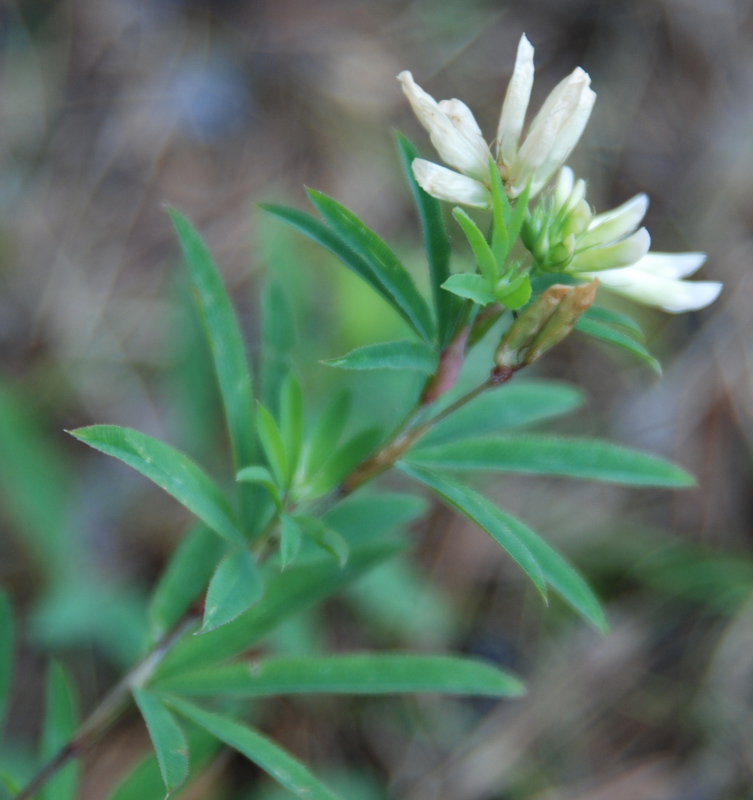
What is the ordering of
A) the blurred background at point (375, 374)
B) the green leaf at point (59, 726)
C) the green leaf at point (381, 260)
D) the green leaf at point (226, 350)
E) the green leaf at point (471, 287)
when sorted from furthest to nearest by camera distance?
the blurred background at point (375, 374) → the green leaf at point (59, 726) → the green leaf at point (226, 350) → the green leaf at point (381, 260) → the green leaf at point (471, 287)

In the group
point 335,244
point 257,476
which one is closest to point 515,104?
point 335,244

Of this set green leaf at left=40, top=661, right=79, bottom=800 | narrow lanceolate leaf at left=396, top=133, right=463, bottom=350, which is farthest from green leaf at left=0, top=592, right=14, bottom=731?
narrow lanceolate leaf at left=396, top=133, right=463, bottom=350

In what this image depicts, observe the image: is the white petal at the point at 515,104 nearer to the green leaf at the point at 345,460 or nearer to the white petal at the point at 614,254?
the white petal at the point at 614,254

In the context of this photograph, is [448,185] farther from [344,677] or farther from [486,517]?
[344,677]

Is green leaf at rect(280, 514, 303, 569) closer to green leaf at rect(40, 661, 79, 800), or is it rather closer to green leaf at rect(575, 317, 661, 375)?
green leaf at rect(575, 317, 661, 375)

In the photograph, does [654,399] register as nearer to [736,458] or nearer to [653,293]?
[736,458]

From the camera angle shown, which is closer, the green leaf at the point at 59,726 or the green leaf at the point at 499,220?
the green leaf at the point at 499,220

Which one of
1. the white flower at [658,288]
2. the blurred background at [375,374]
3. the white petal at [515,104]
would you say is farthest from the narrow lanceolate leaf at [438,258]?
the blurred background at [375,374]
